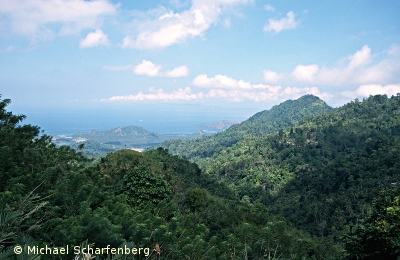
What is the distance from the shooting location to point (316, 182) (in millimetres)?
39688

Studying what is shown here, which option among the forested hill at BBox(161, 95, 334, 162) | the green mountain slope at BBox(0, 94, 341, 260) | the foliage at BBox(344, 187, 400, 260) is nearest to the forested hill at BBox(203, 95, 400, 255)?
the foliage at BBox(344, 187, 400, 260)

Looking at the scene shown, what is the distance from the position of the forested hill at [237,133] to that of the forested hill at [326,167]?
24247 millimetres

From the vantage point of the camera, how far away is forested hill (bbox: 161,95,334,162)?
9821 centimetres

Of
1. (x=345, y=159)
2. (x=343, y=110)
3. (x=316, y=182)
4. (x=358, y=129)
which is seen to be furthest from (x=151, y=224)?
(x=343, y=110)

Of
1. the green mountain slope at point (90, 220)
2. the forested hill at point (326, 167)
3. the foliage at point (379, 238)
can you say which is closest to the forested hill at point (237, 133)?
the forested hill at point (326, 167)

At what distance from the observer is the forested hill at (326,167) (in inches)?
1168

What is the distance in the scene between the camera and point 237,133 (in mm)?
112188

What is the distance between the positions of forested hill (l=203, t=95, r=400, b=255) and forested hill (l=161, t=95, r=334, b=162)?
24.2 meters

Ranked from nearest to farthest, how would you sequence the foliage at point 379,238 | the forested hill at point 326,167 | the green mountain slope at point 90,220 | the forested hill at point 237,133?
1. the green mountain slope at point 90,220
2. the foliage at point 379,238
3. the forested hill at point 326,167
4. the forested hill at point 237,133

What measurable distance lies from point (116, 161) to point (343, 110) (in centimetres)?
6835

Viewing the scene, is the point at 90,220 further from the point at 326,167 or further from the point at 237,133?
the point at 237,133

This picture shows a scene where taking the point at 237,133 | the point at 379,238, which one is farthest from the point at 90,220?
the point at 237,133

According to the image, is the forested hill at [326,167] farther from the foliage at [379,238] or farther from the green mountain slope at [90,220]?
the green mountain slope at [90,220]

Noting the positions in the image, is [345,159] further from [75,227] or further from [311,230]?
[75,227]
